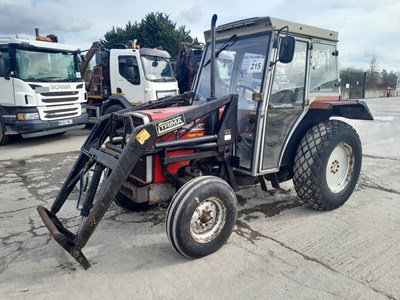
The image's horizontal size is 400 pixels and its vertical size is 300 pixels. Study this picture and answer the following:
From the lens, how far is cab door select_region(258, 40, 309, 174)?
3510 mm

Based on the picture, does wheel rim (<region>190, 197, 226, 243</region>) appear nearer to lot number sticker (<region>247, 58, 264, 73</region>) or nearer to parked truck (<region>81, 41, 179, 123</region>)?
lot number sticker (<region>247, 58, 264, 73</region>)

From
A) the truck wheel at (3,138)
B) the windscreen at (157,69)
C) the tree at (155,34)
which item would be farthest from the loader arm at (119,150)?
the tree at (155,34)

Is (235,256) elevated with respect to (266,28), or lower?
lower

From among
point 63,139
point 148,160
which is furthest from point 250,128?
point 63,139

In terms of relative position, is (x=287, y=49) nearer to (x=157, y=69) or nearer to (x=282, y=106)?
(x=282, y=106)

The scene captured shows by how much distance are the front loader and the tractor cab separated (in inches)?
0.5

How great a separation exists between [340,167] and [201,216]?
2.17m

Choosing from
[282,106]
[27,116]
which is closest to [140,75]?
[27,116]

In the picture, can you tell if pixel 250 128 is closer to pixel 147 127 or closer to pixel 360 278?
pixel 147 127

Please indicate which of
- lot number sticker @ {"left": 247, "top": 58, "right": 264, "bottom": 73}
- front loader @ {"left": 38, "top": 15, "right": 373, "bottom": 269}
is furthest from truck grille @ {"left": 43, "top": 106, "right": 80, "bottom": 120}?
lot number sticker @ {"left": 247, "top": 58, "right": 264, "bottom": 73}

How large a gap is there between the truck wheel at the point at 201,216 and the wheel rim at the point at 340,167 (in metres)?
1.59

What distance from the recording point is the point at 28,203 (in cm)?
417

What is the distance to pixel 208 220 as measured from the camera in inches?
114

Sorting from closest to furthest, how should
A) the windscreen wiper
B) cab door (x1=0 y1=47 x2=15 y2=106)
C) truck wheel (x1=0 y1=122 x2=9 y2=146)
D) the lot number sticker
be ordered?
the lot number sticker → the windscreen wiper → cab door (x1=0 y1=47 x2=15 y2=106) → truck wheel (x1=0 y1=122 x2=9 y2=146)
